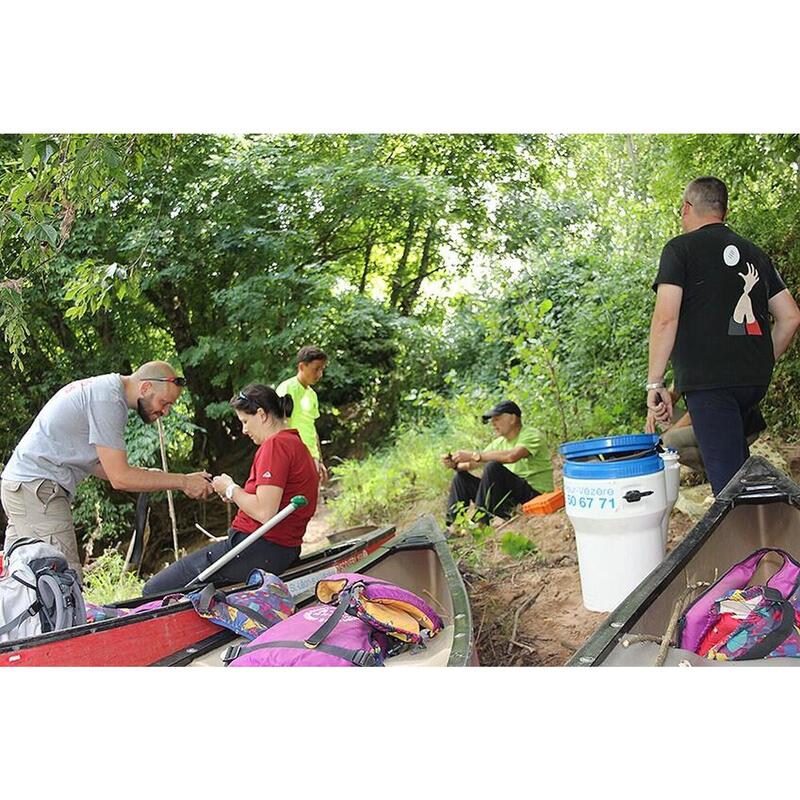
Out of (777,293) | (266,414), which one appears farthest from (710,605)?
(266,414)

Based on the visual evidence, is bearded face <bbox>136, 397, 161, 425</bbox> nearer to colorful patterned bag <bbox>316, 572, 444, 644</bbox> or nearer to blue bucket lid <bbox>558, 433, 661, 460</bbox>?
colorful patterned bag <bbox>316, 572, 444, 644</bbox>

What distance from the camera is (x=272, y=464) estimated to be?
368 centimetres

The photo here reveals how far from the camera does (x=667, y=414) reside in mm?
3354

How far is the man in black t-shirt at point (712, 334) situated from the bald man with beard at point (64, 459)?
211cm

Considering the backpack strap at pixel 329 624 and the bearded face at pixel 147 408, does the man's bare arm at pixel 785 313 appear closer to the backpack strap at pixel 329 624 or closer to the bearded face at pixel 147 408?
the backpack strap at pixel 329 624

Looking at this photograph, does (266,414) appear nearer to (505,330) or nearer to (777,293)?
(777,293)

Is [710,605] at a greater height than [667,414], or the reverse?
[667,414]

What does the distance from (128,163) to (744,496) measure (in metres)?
3.23

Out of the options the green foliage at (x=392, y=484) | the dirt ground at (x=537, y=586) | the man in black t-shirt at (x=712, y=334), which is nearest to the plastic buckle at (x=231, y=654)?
the dirt ground at (x=537, y=586)

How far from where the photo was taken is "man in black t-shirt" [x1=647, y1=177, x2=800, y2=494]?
3354 mm

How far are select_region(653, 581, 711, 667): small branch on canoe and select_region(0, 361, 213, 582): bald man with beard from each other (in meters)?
2.08

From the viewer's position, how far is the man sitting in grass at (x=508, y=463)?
5.48 meters

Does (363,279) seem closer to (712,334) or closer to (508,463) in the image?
(508,463)

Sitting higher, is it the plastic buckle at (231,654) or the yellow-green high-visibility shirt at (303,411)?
the yellow-green high-visibility shirt at (303,411)
